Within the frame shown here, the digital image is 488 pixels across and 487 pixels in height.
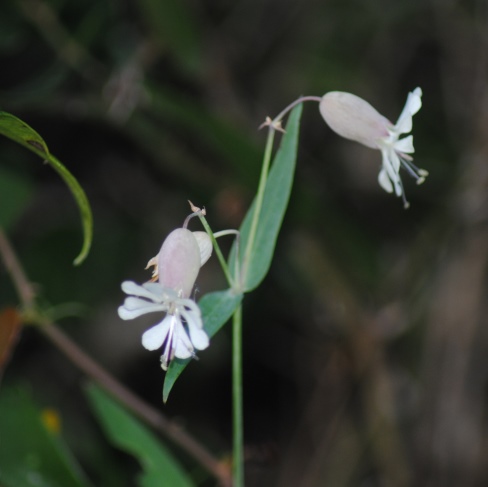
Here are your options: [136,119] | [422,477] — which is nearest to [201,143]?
[136,119]

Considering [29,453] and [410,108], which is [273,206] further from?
[29,453]

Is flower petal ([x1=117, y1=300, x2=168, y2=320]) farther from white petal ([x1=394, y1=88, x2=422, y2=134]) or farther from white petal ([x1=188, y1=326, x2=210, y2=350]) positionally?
white petal ([x1=394, y1=88, x2=422, y2=134])

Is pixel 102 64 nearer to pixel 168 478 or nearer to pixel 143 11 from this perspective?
pixel 143 11

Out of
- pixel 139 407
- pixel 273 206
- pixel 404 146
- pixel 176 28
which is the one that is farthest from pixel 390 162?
pixel 176 28

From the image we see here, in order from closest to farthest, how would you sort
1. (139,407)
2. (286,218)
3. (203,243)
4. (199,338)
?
(199,338) → (203,243) → (139,407) → (286,218)

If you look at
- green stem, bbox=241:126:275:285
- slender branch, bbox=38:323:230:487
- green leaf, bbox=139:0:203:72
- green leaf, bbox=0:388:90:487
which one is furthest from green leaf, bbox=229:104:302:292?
green leaf, bbox=139:0:203:72

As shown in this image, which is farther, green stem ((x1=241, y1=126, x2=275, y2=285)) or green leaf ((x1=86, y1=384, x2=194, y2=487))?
green leaf ((x1=86, y1=384, x2=194, y2=487))
